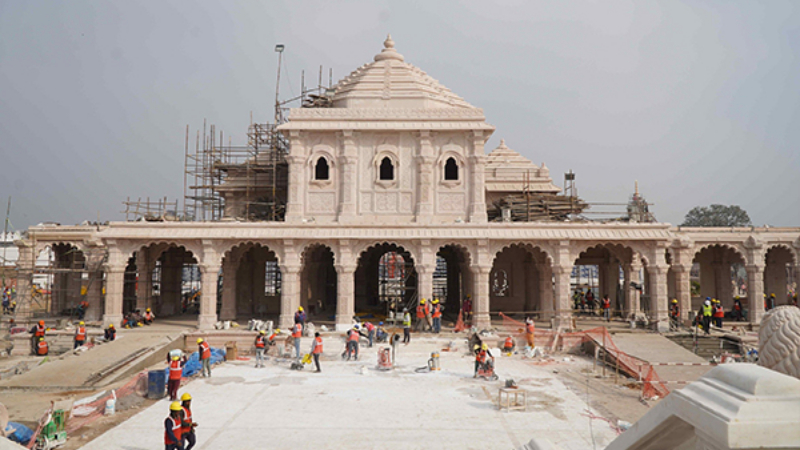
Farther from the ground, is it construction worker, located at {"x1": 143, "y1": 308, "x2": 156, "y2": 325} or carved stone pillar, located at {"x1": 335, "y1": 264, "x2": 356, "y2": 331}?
carved stone pillar, located at {"x1": 335, "y1": 264, "x2": 356, "y2": 331}

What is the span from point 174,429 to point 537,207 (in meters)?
22.7

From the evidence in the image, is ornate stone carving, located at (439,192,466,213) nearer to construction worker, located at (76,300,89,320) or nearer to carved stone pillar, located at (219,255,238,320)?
carved stone pillar, located at (219,255,238,320)

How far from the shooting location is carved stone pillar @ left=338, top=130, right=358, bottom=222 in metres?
24.2

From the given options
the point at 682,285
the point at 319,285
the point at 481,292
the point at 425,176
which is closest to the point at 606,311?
the point at 682,285

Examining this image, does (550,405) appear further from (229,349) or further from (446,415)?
(229,349)

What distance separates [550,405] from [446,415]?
259 cm

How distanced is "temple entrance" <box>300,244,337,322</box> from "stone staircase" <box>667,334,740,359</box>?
15.3m

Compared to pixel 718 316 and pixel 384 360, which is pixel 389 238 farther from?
pixel 718 316

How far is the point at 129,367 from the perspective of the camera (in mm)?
16969

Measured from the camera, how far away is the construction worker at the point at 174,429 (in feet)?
27.2

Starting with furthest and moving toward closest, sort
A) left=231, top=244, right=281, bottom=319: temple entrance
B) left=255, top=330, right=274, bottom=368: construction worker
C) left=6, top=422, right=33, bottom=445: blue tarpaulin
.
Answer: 1. left=231, top=244, right=281, bottom=319: temple entrance
2. left=255, top=330, right=274, bottom=368: construction worker
3. left=6, top=422, right=33, bottom=445: blue tarpaulin

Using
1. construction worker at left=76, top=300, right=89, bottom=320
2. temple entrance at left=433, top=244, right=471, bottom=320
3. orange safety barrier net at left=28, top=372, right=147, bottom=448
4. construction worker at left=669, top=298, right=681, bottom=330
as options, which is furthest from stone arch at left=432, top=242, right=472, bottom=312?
construction worker at left=76, top=300, right=89, bottom=320

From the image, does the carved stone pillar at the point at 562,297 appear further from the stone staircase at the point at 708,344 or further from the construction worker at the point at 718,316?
the construction worker at the point at 718,316

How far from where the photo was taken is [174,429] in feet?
27.5
